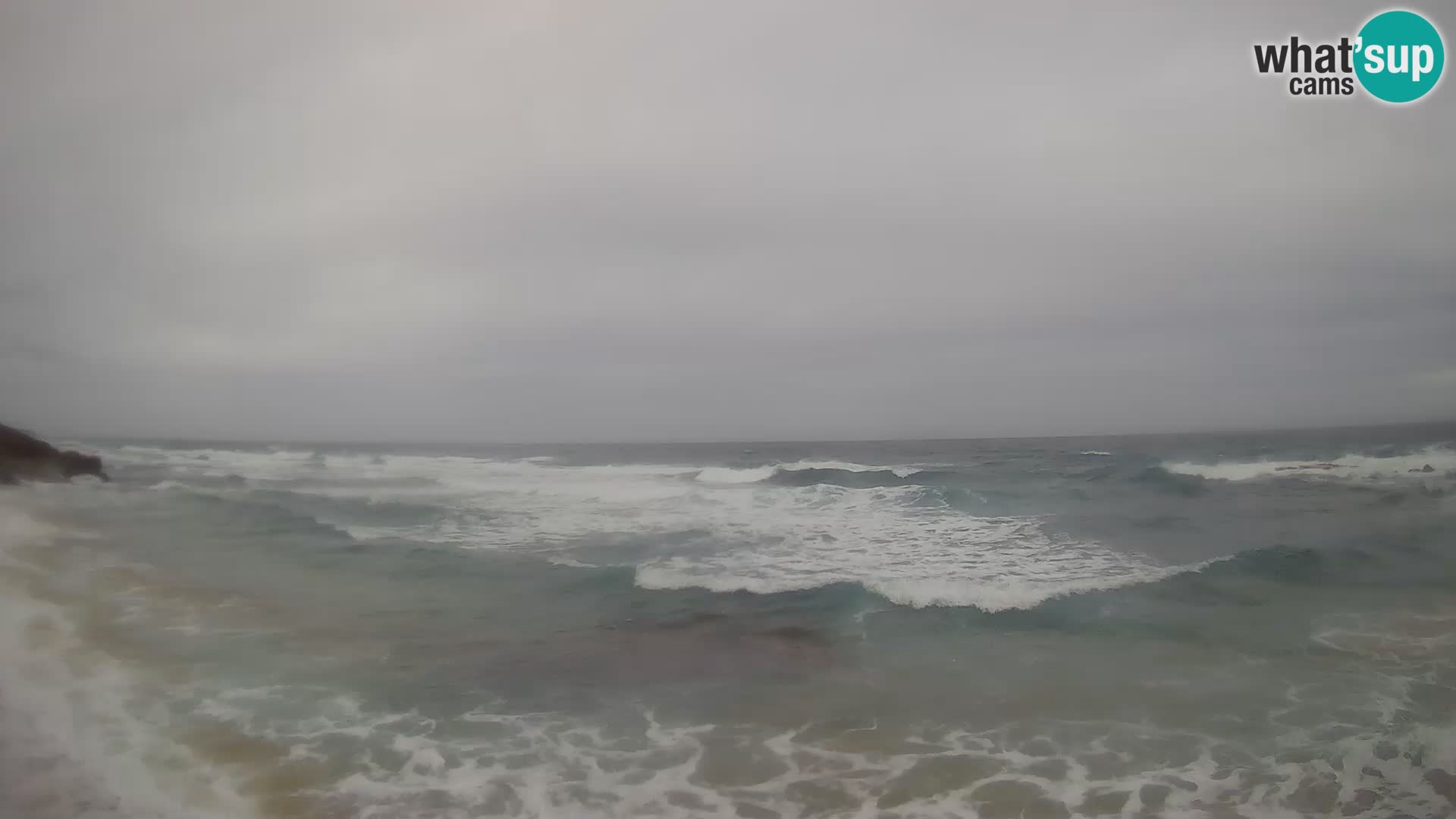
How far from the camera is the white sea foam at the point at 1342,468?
9.94m

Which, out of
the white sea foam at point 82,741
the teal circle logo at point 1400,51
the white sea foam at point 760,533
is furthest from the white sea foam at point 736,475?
the teal circle logo at point 1400,51

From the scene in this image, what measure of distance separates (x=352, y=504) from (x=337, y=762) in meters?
7.45

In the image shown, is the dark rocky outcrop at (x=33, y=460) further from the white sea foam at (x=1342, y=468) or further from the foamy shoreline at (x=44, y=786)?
the white sea foam at (x=1342, y=468)

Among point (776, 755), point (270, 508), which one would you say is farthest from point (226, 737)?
point (270, 508)

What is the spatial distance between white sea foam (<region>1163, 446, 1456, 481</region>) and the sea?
250cm

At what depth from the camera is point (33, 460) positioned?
4793 millimetres

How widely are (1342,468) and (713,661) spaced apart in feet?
46.3

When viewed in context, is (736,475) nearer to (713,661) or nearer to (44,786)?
(713,661)

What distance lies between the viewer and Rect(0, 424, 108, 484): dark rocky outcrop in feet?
14.8

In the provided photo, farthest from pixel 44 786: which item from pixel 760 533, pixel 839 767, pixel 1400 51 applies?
pixel 1400 51

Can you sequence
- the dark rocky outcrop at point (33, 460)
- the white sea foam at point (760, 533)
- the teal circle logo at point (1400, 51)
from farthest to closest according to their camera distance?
the white sea foam at point (760, 533), the dark rocky outcrop at point (33, 460), the teal circle logo at point (1400, 51)

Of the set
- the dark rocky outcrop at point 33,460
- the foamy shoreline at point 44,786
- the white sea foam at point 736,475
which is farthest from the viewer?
the white sea foam at point 736,475

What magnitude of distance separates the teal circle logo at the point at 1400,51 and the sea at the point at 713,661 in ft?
11.4

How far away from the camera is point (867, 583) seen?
17.6ft
